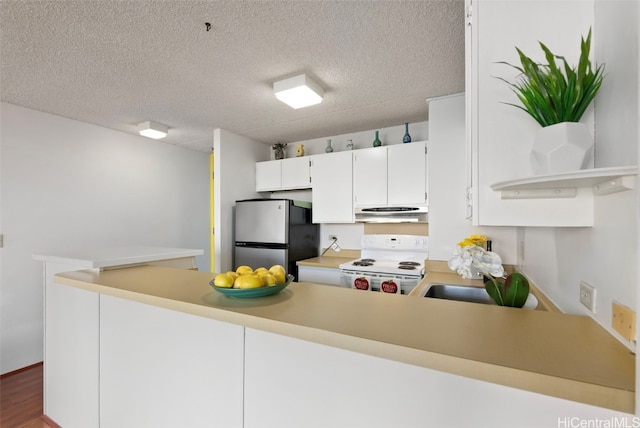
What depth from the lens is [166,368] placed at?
3.81 feet

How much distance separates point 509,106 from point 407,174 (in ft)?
6.27

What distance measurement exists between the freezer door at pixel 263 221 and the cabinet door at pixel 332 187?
16.5 inches

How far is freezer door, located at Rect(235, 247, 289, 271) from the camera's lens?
3.04m

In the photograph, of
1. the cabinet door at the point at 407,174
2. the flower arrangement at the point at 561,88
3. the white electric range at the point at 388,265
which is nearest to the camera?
the flower arrangement at the point at 561,88

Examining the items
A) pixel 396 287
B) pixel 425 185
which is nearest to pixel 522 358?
pixel 396 287

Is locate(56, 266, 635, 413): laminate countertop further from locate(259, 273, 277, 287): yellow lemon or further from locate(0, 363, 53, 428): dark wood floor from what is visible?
locate(0, 363, 53, 428): dark wood floor

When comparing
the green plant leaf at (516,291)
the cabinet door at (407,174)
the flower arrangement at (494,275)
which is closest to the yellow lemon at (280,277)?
the flower arrangement at (494,275)

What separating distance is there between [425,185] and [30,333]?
3.92 m

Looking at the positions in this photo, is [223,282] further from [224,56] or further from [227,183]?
[227,183]

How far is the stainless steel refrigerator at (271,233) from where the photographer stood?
3072 mm

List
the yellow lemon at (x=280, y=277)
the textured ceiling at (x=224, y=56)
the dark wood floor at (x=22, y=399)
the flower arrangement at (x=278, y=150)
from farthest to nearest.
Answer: the flower arrangement at (x=278, y=150) < the dark wood floor at (x=22, y=399) < the textured ceiling at (x=224, y=56) < the yellow lemon at (x=280, y=277)

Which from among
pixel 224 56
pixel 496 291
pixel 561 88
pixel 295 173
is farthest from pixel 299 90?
pixel 496 291

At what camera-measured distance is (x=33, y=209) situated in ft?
8.68

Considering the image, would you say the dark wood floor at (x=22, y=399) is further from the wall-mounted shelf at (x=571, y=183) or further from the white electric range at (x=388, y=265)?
the wall-mounted shelf at (x=571, y=183)
